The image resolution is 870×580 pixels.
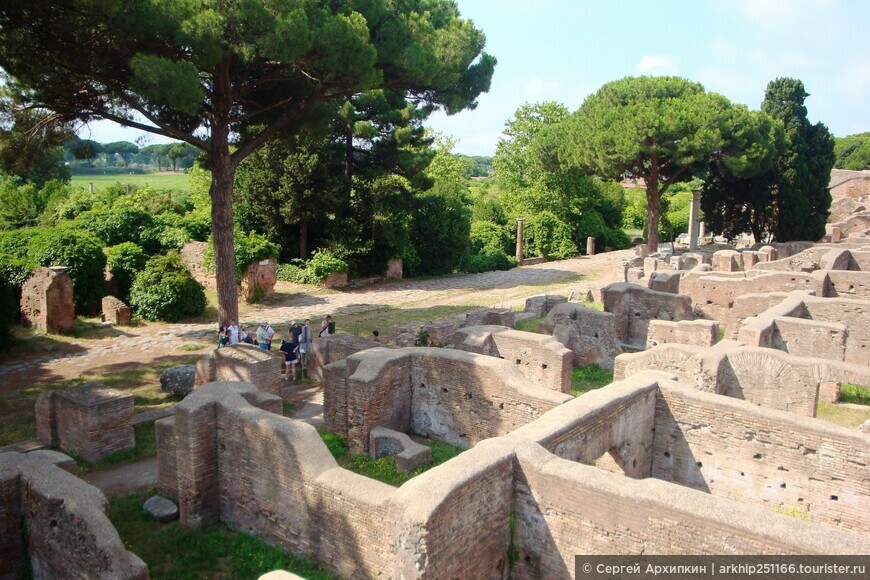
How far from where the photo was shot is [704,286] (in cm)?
1741

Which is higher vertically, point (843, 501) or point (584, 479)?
point (584, 479)

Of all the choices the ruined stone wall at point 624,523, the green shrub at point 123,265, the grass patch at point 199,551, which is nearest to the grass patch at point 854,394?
the ruined stone wall at point 624,523

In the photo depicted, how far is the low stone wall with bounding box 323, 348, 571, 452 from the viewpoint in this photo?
28.9 ft

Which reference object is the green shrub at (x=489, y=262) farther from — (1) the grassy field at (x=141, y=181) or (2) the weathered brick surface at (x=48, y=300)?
(1) the grassy field at (x=141, y=181)

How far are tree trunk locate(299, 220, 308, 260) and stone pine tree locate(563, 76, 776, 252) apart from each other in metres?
12.0

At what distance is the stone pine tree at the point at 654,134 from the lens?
1024 inches

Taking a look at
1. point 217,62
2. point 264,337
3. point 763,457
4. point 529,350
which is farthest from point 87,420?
point 763,457

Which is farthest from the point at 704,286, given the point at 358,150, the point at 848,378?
the point at 358,150

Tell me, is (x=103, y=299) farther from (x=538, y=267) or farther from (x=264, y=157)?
(x=538, y=267)

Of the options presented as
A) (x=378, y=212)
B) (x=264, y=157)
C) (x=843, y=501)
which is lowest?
(x=843, y=501)

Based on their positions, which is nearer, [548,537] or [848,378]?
[548,537]

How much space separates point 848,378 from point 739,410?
2972 mm

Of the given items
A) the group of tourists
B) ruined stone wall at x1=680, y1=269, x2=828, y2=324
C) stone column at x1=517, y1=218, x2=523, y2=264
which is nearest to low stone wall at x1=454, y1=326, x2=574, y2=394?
the group of tourists

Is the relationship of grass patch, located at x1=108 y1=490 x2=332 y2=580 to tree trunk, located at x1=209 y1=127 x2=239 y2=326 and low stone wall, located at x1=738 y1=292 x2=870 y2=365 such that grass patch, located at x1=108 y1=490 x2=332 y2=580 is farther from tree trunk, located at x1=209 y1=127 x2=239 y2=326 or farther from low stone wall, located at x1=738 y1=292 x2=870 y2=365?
low stone wall, located at x1=738 y1=292 x2=870 y2=365
